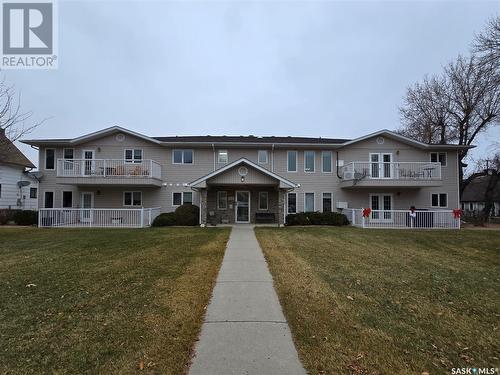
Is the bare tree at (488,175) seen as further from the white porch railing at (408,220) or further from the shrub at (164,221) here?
the shrub at (164,221)

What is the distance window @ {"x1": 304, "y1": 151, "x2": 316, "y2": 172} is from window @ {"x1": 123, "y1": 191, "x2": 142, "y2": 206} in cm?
1185

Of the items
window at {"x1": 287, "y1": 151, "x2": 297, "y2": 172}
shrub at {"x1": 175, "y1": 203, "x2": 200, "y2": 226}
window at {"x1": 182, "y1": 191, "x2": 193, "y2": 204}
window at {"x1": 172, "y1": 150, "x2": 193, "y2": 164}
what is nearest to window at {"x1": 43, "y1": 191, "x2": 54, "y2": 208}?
window at {"x1": 172, "y1": 150, "x2": 193, "y2": 164}

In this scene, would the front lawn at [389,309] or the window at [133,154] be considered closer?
the front lawn at [389,309]

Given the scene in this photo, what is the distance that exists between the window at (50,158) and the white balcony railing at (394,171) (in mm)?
20191

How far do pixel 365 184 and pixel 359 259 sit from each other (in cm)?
1292

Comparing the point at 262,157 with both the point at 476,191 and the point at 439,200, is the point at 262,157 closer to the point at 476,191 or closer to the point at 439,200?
the point at 439,200

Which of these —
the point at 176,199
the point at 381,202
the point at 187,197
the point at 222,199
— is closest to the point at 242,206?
the point at 222,199

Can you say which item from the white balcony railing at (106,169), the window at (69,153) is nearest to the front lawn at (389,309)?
the white balcony railing at (106,169)

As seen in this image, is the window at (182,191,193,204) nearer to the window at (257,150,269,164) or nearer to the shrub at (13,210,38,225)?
the window at (257,150,269,164)

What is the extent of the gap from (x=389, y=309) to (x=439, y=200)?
2148cm

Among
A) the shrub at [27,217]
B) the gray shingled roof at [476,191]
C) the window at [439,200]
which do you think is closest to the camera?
the shrub at [27,217]

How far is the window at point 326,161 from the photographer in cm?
2294

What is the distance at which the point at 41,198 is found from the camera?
22.0m

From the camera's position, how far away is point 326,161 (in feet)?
75.5
